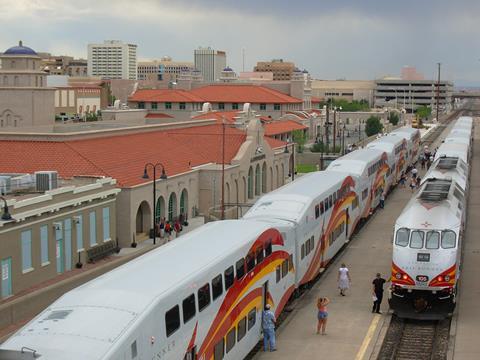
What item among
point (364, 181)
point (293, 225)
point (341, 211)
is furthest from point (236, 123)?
point (293, 225)

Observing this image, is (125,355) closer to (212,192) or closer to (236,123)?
(212,192)

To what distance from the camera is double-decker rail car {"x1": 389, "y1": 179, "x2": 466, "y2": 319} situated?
85.3 feet

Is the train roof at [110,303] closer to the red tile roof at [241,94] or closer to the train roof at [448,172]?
the train roof at [448,172]

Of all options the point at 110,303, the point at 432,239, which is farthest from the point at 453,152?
the point at 110,303

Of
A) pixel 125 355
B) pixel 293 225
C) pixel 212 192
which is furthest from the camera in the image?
pixel 212 192

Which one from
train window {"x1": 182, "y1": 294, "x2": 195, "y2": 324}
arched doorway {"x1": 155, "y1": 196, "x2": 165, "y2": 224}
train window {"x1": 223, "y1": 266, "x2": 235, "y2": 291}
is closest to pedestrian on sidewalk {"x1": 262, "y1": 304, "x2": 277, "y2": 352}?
train window {"x1": 223, "y1": 266, "x2": 235, "y2": 291}

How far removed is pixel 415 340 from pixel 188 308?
10.5 meters

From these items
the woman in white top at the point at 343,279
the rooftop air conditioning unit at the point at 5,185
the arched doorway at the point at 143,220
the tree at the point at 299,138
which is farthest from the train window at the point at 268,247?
the tree at the point at 299,138

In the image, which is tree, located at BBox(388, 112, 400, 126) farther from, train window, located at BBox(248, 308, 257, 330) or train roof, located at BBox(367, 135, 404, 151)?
train window, located at BBox(248, 308, 257, 330)

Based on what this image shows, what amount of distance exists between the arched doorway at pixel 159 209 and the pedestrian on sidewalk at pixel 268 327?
22426mm

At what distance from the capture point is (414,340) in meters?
25.7

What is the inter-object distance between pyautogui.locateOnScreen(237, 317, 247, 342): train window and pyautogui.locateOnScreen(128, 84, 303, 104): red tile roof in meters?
95.6

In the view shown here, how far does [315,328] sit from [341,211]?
11.5 m

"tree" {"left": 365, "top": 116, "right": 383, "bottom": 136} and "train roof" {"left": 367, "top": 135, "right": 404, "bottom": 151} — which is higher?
"train roof" {"left": 367, "top": 135, "right": 404, "bottom": 151}
